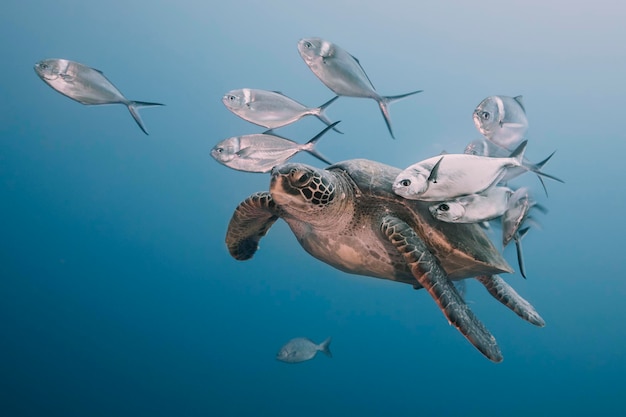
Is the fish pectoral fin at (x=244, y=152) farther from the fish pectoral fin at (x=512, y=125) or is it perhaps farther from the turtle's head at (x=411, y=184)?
the fish pectoral fin at (x=512, y=125)

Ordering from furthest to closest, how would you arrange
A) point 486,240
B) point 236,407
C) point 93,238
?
point 93,238 → point 236,407 → point 486,240

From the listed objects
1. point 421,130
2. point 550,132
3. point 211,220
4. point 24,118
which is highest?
point 550,132

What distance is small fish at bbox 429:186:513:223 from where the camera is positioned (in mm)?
3000

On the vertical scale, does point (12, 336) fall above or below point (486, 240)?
below

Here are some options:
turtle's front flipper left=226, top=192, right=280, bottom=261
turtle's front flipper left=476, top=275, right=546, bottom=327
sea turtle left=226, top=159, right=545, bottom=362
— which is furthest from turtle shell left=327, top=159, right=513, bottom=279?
turtle's front flipper left=226, top=192, right=280, bottom=261

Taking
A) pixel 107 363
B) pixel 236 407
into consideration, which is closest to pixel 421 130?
pixel 236 407

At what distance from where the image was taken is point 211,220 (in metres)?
36.7

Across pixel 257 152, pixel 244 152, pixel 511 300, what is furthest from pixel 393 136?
pixel 511 300

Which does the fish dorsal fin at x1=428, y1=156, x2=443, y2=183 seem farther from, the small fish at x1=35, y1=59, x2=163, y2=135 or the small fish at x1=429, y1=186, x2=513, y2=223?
the small fish at x1=35, y1=59, x2=163, y2=135

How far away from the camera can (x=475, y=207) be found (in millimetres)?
2998

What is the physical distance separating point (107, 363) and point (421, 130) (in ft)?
95.7

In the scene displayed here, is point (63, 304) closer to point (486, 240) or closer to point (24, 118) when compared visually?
point (24, 118)

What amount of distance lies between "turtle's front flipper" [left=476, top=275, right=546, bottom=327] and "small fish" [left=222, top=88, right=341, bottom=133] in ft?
9.05

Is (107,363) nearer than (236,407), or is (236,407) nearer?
(236,407)
